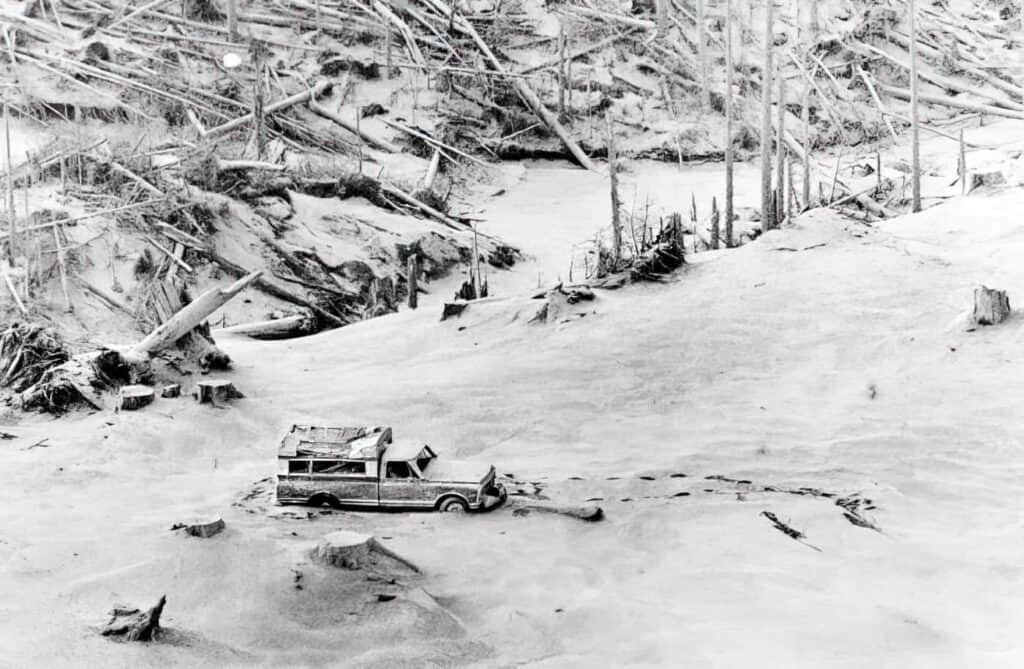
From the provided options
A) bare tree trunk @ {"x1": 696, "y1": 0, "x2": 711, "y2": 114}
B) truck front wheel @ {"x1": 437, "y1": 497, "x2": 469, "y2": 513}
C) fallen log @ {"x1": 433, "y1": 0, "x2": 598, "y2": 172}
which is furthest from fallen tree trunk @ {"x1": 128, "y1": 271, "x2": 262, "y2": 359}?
bare tree trunk @ {"x1": 696, "y1": 0, "x2": 711, "y2": 114}

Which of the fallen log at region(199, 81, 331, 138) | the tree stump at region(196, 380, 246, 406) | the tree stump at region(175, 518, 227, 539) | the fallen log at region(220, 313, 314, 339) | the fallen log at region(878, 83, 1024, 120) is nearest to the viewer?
the tree stump at region(175, 518, 227, 539)

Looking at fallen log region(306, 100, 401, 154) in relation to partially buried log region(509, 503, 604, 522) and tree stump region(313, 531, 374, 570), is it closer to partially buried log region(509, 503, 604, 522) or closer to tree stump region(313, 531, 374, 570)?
partially buried log region(509, 503, 604, 522)

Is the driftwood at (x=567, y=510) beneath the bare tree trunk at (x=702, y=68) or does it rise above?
beneath

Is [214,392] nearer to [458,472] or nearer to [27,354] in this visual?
[27,354]

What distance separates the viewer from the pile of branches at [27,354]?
32.4 ft

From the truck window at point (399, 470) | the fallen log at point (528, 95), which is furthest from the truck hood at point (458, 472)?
the fallen log at point (528, 95)

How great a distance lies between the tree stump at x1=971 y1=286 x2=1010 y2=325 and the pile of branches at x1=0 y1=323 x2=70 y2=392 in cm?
931

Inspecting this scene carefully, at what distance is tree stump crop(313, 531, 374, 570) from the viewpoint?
18.9 ft

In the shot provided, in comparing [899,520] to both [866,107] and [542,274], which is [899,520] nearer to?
[542,274]

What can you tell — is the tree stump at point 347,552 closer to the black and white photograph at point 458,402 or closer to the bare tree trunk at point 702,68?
the black and white photograph at point 458,402

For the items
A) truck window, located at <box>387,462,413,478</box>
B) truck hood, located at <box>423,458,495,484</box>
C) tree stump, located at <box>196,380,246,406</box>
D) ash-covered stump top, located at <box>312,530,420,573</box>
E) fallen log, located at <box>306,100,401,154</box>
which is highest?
fallen log, located at <box>306,100,401,154</box>

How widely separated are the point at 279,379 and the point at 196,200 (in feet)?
27.6

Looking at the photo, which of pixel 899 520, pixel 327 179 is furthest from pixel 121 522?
pixel 327 179

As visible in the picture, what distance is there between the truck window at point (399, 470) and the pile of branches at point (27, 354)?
4.53 m
